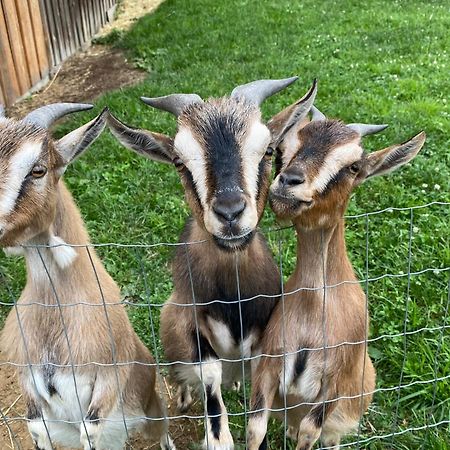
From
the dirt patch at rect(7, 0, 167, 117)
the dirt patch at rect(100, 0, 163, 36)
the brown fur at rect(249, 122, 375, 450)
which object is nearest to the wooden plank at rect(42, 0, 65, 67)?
the dirt patch at rect(7, 0, 167, 117)

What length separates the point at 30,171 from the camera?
8.55 feet

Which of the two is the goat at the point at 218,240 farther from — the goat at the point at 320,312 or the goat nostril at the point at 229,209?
the goat at the point at 320,312

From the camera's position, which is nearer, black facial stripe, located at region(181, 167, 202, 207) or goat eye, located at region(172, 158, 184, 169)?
black facial stripe, located at region(181, 167, 202, 207)

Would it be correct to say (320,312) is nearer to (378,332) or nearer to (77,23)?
(378,332)

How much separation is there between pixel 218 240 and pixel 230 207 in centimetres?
18

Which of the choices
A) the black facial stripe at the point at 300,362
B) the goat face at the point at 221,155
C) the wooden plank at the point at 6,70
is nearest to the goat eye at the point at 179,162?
the goat face at the point at 221,155

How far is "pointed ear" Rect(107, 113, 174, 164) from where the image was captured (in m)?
2.86

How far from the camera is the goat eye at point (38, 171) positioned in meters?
2.62

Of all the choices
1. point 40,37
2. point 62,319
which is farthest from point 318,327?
point 40,37

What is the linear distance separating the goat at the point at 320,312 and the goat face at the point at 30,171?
3.13 ft

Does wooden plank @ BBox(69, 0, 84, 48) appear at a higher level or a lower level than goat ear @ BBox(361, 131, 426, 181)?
lower

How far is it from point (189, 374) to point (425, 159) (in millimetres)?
3195

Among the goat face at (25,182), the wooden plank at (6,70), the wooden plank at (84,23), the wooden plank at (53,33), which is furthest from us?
the wooden plank at (84,23)

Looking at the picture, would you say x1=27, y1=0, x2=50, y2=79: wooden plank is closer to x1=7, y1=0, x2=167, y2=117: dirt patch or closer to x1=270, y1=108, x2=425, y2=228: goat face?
x1=7, y1=0, x2=167, y2=117: dirt patch
